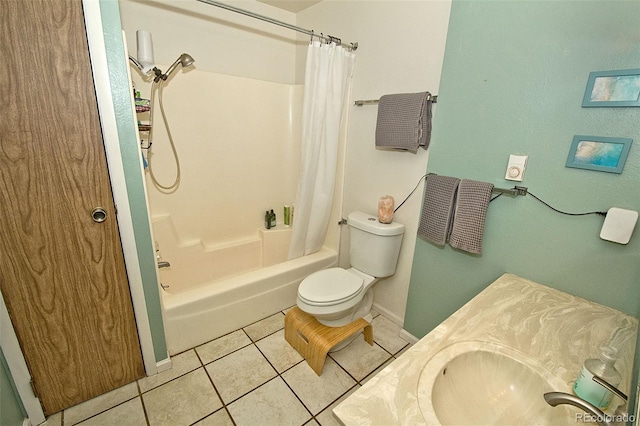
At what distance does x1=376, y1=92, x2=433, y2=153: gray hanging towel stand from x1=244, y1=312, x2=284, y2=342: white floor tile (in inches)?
55.5

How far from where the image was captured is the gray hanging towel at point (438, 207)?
4.82ft

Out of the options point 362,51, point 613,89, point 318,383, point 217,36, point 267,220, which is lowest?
point 318,383

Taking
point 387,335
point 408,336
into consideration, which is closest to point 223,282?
point 387,335

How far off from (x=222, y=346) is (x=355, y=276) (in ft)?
3.11

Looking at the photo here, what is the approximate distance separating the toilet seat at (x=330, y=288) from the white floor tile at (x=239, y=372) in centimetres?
47

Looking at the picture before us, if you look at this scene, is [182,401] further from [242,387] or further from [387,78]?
[387,78]

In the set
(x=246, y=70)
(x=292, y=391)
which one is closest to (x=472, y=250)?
(x=292, y=391)

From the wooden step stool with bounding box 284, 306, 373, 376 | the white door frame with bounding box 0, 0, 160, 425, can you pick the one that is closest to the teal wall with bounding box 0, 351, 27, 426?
the white door frame with bounding box 0, 0, 160, 425

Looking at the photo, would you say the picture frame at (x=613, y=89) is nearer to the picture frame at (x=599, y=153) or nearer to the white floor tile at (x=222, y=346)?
the picture frame at (x=599, y=153)

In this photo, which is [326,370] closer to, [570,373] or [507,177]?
[570,373]

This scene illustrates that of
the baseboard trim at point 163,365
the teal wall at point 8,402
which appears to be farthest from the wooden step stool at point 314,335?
the teal wall at point 8,402

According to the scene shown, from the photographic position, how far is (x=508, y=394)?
82 cm

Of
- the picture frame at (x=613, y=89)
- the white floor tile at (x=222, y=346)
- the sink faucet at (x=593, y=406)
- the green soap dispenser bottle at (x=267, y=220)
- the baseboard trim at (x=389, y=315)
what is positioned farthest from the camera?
the green soap dispenser bottle at (x=267, y=220)

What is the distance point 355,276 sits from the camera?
6.03 ft
